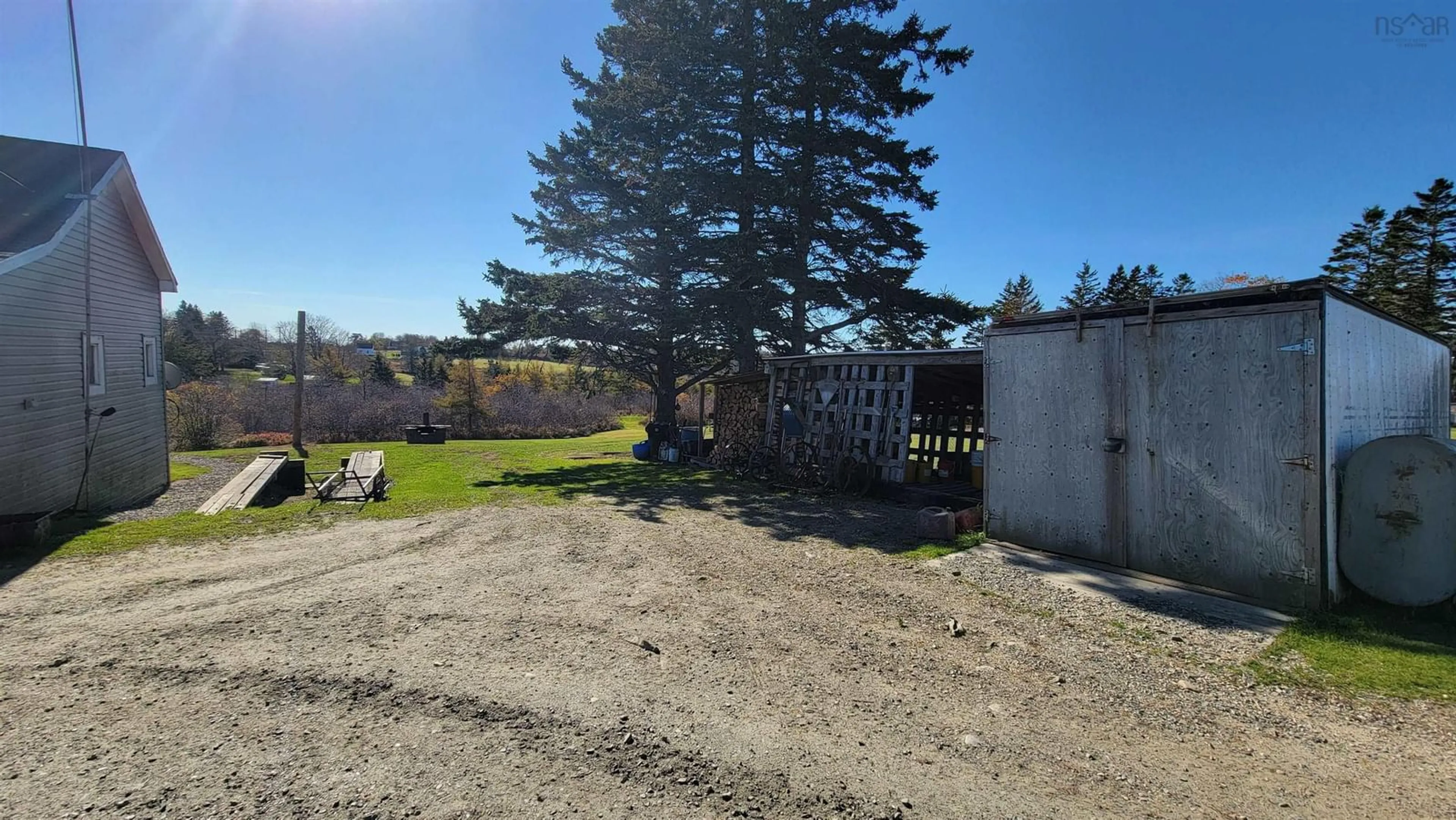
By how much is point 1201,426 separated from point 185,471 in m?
20.4

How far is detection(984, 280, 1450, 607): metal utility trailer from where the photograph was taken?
200 inches

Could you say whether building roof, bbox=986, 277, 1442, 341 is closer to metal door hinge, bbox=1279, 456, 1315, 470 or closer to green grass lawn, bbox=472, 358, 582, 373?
metal door hinge, bbox=1279, 456, 1315, 470

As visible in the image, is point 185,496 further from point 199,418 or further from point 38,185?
point 199,418

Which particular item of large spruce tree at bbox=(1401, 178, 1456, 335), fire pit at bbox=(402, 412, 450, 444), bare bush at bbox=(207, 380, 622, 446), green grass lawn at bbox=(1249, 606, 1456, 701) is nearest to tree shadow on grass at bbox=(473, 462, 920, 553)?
green grass lawn at bbox=(1249, 606, 1456, 701)

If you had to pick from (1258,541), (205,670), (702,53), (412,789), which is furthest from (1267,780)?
(702,53)

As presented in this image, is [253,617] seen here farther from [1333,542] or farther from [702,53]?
[702,53]

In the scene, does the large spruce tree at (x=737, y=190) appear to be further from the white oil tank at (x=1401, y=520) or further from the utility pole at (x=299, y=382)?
the white oil tank at (x=1401, y=520)

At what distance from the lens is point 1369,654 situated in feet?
13.7

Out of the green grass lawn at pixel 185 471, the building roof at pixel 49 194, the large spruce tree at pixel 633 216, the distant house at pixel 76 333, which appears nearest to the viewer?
the distant house at pixel 76 333

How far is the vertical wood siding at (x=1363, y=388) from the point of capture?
5.07 m

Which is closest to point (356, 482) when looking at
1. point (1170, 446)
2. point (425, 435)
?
point (425, 435)

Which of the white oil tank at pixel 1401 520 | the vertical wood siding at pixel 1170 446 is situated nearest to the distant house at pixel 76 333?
the vertical wood siding at pixel 1170 446

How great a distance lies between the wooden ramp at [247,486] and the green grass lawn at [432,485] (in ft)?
0.77

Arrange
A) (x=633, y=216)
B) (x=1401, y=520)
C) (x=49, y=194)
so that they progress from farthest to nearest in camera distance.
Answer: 1. (x=633, y=216)
2. (x=49, y=194)
3. (x=1401, y=520)
